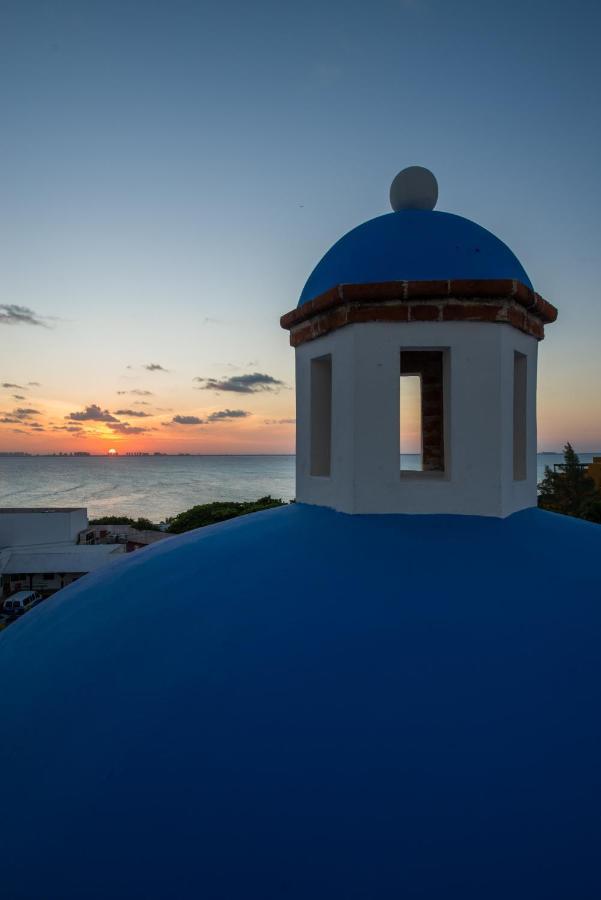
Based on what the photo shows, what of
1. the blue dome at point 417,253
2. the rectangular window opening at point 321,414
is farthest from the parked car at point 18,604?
the blue dome at point 417,253

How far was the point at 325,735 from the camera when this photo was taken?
8.05ft

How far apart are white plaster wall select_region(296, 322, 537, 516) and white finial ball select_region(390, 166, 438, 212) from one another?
1.43m

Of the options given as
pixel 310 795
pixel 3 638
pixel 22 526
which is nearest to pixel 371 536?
pixel 310 795

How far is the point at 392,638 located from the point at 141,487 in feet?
474

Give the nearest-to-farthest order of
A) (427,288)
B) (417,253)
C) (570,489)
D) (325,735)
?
1. (325,735)
2. (427,288)
3. (417,253)
4. (570,489)

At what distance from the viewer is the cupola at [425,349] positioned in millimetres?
3984

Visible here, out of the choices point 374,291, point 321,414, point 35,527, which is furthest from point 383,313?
point 35,527

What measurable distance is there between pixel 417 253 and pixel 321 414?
1479 mm

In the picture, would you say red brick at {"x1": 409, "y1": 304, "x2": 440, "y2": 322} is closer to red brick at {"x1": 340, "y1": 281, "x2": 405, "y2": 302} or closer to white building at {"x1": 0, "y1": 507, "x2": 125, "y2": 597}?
red brick at {"x1": 340, "y1": 281, "x2": 405, "y2": 302}

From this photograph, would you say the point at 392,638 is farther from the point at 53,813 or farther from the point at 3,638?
the point at 3,638

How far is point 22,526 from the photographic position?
3147 centimetres

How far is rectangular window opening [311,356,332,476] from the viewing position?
475 centimetres

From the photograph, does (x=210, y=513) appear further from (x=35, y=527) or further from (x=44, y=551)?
(x=44, y=551)

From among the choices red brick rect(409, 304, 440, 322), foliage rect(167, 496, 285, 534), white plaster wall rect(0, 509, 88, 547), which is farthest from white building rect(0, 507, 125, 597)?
red brick rect(409, 304, 440, 322)
